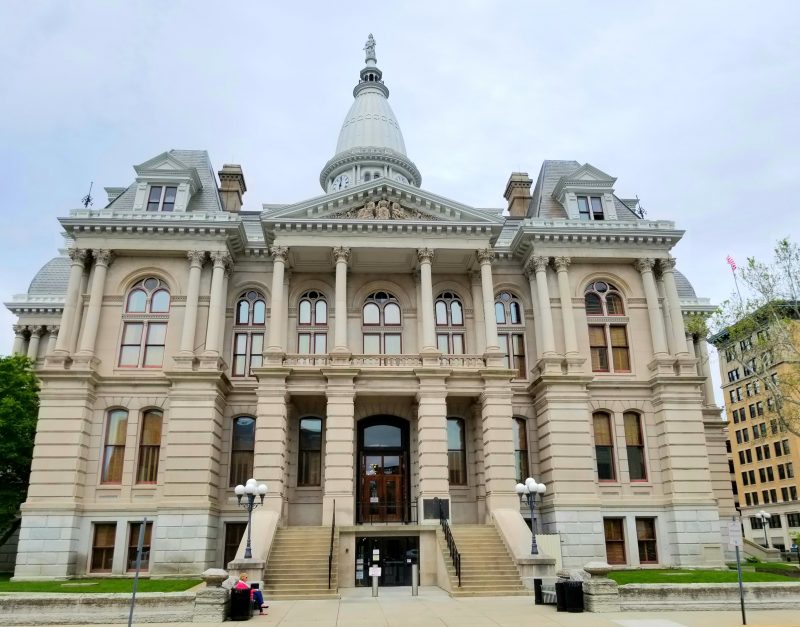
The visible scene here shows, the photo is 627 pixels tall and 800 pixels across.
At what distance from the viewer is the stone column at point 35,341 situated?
4378 centimetres

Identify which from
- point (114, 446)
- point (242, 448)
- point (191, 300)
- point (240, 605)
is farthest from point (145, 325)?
point (240, 605)

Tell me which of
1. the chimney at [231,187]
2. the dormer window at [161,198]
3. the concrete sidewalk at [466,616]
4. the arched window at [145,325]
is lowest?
the concrete sidewalk at [466,616]

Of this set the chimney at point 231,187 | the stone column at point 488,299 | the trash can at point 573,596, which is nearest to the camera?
the trash can at point 573,596

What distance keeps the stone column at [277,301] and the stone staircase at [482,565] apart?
11982 millimetres

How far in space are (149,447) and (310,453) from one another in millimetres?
7980

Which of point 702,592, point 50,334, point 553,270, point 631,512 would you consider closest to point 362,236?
point 553,270

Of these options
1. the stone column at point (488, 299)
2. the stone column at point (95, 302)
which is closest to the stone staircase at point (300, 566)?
the stone column at point (488, 299)

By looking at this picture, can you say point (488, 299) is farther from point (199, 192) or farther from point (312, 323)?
point (199, 192)

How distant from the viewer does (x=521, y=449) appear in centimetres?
3412

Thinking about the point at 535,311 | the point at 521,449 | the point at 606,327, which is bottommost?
the point at 521,449

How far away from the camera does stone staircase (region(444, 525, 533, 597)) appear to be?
2364cm

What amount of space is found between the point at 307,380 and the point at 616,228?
1913cm

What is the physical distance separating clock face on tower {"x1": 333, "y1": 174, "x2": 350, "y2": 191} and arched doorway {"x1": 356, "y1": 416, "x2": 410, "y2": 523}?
24900 millimetres

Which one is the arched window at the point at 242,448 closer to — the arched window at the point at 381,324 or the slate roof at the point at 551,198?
the arched window at the point at 381,324
